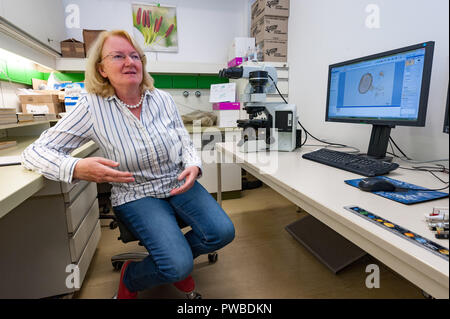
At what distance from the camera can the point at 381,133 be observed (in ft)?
3.83

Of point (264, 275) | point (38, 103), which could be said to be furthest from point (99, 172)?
point (38, 103)

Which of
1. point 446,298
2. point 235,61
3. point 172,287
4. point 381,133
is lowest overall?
point 172,287

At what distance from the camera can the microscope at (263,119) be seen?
1.37 metres

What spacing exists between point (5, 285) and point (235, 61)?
7.49 feet

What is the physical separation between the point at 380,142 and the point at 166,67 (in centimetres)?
207

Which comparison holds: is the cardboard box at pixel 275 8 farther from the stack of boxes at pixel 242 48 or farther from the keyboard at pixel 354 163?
the keyboard at pixel 354 163

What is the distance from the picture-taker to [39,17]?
1813 mm

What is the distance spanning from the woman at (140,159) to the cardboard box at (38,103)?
1039mm

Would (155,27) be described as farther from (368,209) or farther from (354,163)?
(368,209)

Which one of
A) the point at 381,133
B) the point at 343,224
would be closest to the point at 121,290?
the point at 343,224

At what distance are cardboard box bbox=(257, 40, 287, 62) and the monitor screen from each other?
1.08 metres

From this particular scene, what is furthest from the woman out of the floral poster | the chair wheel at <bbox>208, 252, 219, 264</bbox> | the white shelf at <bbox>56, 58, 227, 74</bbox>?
the floral poster

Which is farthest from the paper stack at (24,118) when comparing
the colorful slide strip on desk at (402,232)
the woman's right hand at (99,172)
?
the colorful slide strip on desk at (402,232)
